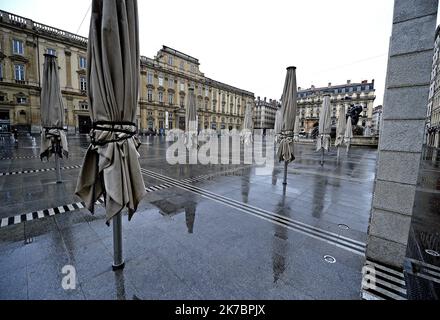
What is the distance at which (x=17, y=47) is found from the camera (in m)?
27.1

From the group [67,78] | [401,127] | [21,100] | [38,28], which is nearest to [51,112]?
[401,127]

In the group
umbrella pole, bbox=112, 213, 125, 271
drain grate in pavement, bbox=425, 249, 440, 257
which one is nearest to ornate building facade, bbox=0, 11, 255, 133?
umbrella pole, bbox=112, 213, 125, 271

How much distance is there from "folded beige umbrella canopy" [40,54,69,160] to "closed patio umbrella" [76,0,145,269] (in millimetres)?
4640

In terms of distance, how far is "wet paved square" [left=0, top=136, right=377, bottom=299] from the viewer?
7.50 feet

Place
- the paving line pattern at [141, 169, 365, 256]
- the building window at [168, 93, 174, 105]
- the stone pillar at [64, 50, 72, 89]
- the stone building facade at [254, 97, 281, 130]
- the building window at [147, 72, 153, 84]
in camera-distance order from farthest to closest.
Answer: the stone building facade at [254, 97, 281, 130] → the building window at [168, 93, 174, 105] → the building window at [147, 72, 153, 84] → the stone pillar at [64, 50, 72, 89] → the paving line pattern at [141, 169, 365, 256]

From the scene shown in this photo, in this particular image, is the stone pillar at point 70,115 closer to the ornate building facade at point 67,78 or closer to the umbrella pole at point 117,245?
the ornate building facade at point 67,78

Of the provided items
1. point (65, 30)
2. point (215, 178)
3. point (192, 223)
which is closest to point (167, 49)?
point (65, 30)

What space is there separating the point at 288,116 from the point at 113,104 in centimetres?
542

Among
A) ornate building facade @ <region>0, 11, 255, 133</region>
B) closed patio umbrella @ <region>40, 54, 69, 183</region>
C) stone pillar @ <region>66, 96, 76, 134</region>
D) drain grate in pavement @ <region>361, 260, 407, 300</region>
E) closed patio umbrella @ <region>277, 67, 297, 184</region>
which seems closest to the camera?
drain grate in pavement @ <region>361, 260, 407, 300</region>

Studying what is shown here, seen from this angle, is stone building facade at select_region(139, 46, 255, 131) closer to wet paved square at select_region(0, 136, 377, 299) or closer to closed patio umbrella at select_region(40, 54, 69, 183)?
closed patio umbrella at select_region(40, 54, 69, 183)

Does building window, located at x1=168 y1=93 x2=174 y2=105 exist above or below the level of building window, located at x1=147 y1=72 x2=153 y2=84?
below

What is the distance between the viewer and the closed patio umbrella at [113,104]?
2156 mm

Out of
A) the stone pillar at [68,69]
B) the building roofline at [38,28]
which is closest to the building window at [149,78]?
the building roofline at [38,28]
